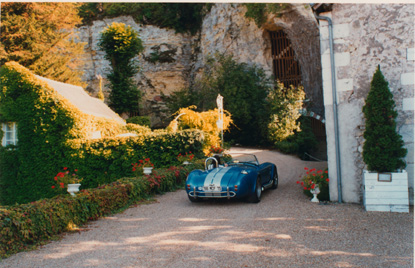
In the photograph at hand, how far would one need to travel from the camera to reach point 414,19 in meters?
6.95

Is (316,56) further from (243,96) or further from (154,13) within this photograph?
(154,13)

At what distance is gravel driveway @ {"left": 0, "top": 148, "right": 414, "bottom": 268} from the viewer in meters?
4.22

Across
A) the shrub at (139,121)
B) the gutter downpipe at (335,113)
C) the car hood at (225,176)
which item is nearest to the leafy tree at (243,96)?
the shrub at (139,121)

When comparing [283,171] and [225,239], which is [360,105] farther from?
[283,171]

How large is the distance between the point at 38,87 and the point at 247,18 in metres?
15.8

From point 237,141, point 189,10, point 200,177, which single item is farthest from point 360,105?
point 189,10

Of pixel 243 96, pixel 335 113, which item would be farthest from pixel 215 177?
pixel 243 96

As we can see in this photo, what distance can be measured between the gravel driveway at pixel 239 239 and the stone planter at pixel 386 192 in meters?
0.24

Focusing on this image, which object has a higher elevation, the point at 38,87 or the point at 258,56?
the point at 258,56

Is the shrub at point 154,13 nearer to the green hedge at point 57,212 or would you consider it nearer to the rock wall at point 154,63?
the rock wall at point 154,63

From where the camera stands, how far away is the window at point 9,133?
53.5 feet

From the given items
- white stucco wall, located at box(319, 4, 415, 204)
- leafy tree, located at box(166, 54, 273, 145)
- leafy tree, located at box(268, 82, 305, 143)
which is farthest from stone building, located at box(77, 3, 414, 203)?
leafy tree, located at box(268, 82, 305, 143)

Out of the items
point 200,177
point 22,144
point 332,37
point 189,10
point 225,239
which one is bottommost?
point 225,239

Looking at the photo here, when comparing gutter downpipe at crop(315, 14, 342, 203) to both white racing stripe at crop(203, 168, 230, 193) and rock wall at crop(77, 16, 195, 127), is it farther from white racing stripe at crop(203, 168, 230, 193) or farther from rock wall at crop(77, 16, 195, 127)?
rock wall at crop(77, 16, 195, 127)
